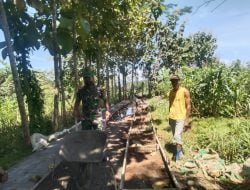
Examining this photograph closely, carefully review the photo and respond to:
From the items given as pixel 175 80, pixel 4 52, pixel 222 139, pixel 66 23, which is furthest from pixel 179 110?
pixel 66 23

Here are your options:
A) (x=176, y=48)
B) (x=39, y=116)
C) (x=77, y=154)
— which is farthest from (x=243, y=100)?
(x=176, y=48)

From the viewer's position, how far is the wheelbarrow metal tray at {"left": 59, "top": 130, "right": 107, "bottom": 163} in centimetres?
793

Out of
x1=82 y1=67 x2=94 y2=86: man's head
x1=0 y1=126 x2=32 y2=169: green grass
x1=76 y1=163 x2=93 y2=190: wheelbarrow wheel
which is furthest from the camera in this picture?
x1=0 y1=126 x2=32 y2=169: green grass

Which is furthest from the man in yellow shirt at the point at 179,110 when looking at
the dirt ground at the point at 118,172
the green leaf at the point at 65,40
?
the green leaf at the point at 65,40

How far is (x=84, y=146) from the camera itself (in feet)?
26.8

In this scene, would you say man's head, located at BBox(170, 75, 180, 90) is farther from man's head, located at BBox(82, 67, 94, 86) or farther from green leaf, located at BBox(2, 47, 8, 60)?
green leaf, located at BBox(2, 47, 8, 60)

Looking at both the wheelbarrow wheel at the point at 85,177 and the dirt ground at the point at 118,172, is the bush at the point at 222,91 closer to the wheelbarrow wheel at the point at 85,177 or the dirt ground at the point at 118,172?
the dirt ground at the point at 118,172

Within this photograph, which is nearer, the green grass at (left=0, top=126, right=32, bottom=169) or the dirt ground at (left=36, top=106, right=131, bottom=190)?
the dirt ground at (left=36, top=106, right=131, bottom=190)

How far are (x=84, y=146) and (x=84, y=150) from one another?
12 centimetres

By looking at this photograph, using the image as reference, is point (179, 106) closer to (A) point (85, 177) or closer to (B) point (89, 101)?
(B) point (89, 101)

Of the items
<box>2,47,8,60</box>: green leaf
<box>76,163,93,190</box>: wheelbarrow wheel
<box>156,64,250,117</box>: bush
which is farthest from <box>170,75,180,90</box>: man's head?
<box>156,64,250,117</box>: bush

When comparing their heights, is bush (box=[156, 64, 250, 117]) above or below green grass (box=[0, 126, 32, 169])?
above

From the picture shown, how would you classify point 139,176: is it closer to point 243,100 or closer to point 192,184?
point 192,184

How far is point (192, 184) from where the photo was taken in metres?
8.30
